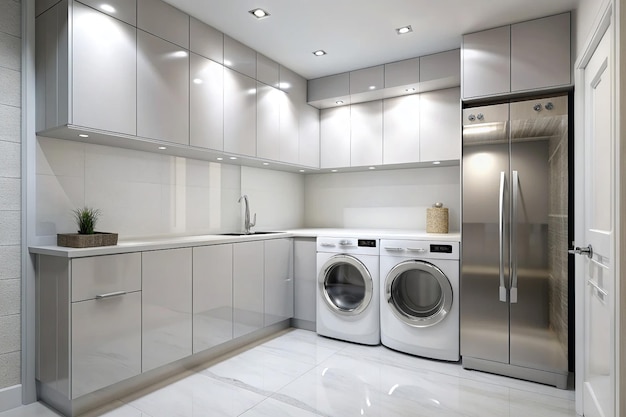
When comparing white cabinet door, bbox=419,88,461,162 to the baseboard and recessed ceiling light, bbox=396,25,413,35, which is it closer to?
recessed ceiling light, bbox=396,25,413,35

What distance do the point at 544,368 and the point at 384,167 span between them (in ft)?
7.25

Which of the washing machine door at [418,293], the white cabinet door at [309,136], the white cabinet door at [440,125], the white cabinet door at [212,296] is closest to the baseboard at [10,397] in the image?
the white cabinet door at [212,296]

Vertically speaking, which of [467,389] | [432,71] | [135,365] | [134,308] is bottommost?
[467,389]

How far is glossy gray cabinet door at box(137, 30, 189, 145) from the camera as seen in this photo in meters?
2.41

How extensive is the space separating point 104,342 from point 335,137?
2.83 m

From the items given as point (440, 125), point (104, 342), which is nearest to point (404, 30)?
point (440, 125)

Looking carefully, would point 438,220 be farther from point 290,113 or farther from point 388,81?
point 290,113

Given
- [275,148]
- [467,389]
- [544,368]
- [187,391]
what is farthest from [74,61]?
[544,368]

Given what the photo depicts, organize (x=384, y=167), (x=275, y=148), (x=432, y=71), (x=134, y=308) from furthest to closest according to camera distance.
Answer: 1. (x=384, y=167)
2. (x=275, y=148)
3. (x=432, y=71)
4. (x=134, y=308)

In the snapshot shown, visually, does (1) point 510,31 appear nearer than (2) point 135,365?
No

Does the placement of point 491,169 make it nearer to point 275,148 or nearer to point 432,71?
point 432,71

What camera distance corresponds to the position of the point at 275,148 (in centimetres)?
356

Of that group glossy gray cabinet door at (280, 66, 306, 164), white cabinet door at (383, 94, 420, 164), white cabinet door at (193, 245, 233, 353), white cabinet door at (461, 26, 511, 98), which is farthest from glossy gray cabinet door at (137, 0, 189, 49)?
white cabinet door at (461, 26, 511, 98)

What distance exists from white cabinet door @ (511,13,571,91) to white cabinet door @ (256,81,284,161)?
1.98m
